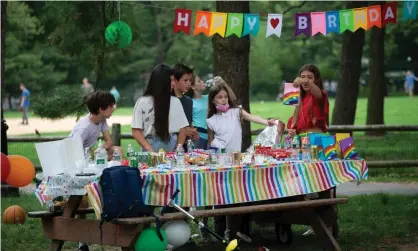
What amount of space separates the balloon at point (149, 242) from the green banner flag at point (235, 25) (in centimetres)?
445

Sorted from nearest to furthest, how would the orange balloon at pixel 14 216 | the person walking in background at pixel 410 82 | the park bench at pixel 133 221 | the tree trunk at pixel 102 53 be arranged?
the park bench at pixel 133 221 → the orange balloon at pixel 14 216 → the tree trunk at pixel 102 53 → the person walking in background at pixel 410 82

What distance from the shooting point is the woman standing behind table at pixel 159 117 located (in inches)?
360

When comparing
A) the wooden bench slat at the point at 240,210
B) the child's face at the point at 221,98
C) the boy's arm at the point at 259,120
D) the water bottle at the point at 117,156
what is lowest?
the wooden bench slat at the point at 240,210

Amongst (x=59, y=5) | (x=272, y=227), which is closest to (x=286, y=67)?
(x=59, y=5)

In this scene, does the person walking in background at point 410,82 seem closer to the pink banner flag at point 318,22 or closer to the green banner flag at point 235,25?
the pink banner flag at point 318,22

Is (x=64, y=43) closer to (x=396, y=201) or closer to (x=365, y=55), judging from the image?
(x=396, y=201)

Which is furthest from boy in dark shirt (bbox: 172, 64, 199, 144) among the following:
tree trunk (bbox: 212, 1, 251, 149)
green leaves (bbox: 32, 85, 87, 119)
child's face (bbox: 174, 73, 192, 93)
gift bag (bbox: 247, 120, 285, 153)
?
green leaves (bbox: 32, 85, 87, 119)

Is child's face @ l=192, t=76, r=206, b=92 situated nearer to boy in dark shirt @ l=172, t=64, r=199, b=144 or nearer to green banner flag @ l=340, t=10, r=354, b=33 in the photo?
boy in dark shirt @ l=172, t=64, r=199, b=144

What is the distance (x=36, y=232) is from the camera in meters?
10.5

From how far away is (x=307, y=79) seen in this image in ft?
→ 30.9

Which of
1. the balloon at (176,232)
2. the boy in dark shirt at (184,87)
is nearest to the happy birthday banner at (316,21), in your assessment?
the boy in dark shirt at (184,87)

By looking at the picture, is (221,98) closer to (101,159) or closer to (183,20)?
(101,159)

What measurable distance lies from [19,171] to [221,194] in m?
1.76

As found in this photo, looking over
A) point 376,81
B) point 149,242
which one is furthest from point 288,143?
point 376,81
